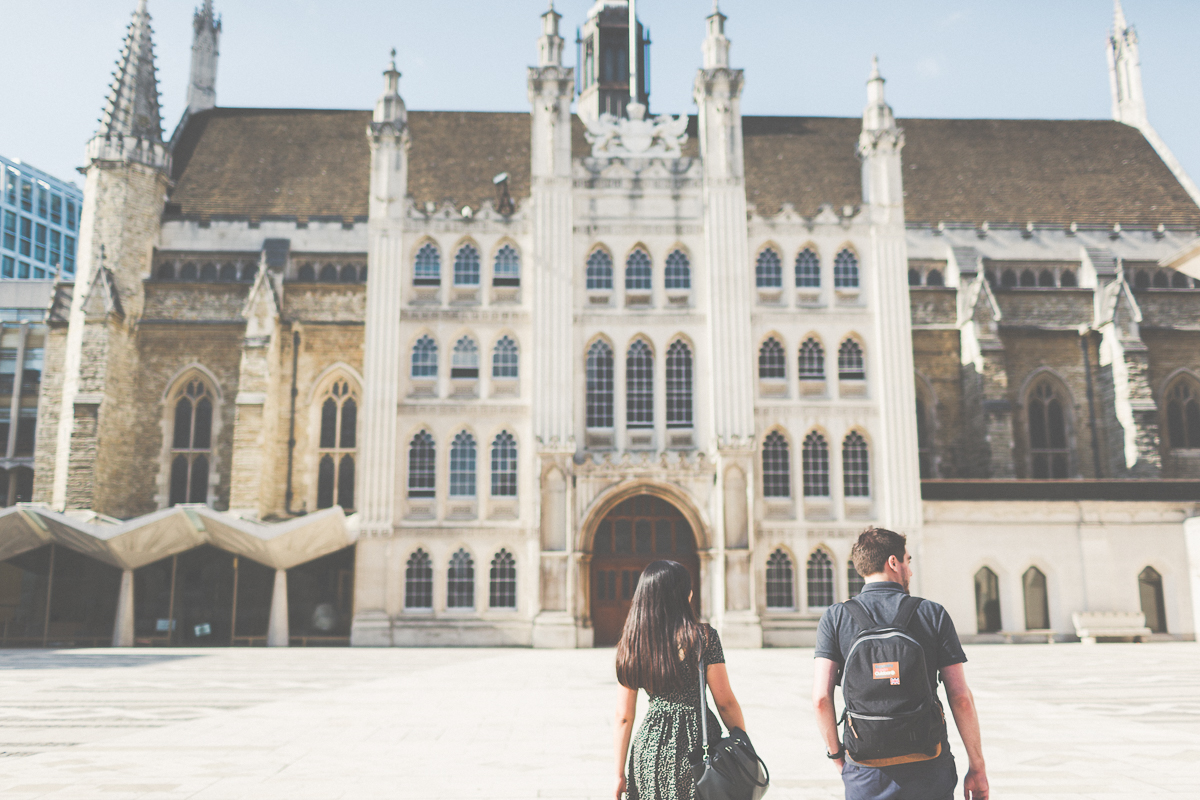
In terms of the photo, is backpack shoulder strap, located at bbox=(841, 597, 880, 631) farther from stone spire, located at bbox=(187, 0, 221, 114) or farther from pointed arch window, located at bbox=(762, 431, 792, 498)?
stone spire, located at bbox=(187, 0, 221, 114)

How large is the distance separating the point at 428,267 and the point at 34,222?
86.1m

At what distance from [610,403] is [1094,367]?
699 inches

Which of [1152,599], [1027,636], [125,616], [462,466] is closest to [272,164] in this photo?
[462,466]

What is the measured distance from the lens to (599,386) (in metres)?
28.8

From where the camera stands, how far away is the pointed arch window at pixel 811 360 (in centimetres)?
2925

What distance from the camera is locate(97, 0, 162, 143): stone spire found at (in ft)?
110

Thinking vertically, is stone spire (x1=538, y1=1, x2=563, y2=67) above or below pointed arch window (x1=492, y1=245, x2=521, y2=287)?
above

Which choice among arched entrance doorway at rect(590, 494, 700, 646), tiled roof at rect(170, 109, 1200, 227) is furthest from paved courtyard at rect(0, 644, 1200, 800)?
tiled roof at rect(170, 109, 1200, 227)

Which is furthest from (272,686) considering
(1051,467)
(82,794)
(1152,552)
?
(1051,467)

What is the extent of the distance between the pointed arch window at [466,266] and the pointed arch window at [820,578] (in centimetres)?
1280

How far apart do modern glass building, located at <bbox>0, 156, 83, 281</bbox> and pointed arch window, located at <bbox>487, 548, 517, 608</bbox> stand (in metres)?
81.1

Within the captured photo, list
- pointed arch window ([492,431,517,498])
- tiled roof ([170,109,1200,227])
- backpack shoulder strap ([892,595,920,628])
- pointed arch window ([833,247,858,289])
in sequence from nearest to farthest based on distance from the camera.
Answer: backpack shoulder strap ([892,595,920,628]) < pointed arch window ([492,431,517,498]) < pointed arch window ([833,247,858,289]) < tiled roof ([170,109,1200,227])

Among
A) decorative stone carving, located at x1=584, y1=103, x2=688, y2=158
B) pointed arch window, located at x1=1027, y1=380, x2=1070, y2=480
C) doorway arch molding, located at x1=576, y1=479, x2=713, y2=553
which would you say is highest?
decorative stone carving, located at x1=584, y1=103, x2=688, y2=158

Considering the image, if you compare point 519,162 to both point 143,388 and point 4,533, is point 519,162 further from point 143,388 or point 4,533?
point 4,533
